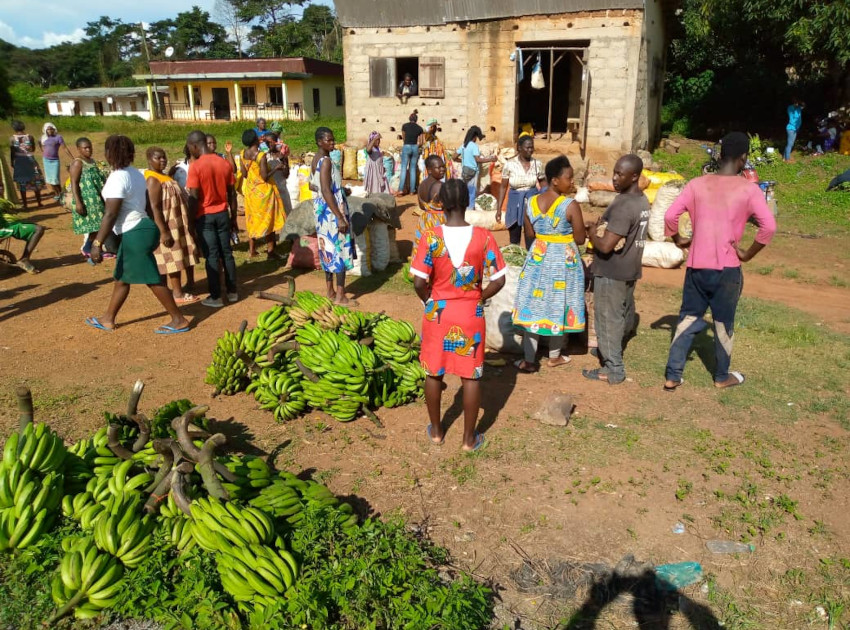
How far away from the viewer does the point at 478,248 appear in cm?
393

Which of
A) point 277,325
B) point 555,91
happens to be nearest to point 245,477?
point 277,325

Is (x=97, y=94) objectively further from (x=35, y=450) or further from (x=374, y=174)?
(x=35, y=450)

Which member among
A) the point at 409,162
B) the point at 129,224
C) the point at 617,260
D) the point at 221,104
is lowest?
the point at 617,260

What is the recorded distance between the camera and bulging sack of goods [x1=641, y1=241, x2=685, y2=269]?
353 inches

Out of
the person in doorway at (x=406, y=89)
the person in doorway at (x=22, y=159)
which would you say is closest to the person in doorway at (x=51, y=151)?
the person in doorway at (x=22, y=159)

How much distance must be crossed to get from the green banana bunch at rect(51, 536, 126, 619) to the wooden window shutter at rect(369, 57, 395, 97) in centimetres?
1607

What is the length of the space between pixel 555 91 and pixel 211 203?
16.8 meters

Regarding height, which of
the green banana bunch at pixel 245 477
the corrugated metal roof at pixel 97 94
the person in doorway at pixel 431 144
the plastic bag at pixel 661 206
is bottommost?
the green banana bunch at pixel 245 477

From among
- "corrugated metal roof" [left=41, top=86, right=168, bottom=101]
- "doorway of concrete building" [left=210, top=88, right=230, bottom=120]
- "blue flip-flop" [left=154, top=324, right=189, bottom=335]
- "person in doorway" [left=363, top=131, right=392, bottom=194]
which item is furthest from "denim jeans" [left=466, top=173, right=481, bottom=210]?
"corrugated metal roof" [left=41, top=86, right=168, bottom=101]

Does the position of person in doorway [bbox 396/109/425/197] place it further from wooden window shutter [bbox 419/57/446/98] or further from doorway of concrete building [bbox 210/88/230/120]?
doorway of concrete building [bbox 210/88/230/120]

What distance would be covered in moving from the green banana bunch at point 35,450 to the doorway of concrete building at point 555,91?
14.4 m

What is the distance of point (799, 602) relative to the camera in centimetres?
313

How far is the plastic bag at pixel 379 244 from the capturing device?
8.70 meters

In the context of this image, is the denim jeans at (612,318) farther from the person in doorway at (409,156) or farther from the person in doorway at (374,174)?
the person in doorway at (409,156)
